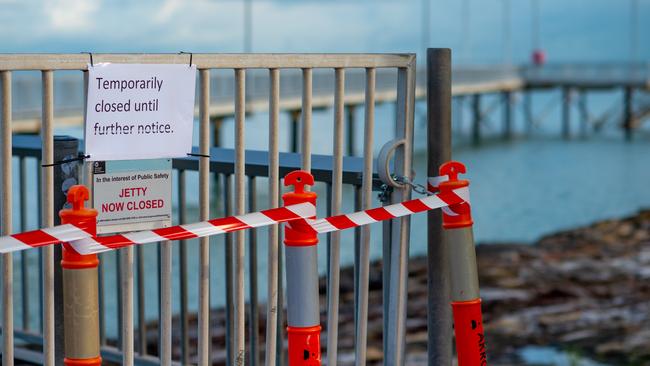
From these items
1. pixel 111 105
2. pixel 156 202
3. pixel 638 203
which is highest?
pixel 111 105

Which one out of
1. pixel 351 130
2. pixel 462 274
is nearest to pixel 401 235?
pixel 462 274

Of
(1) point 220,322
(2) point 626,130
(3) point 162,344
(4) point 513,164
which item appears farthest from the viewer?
Answer: (2) point 626,130

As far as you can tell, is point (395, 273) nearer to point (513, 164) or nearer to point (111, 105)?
point (111, 105)

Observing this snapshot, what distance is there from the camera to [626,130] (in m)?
66.4

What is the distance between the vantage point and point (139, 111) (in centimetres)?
427

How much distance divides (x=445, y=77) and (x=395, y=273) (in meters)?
0.83

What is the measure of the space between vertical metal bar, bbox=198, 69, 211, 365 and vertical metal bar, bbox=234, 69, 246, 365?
0.40ft

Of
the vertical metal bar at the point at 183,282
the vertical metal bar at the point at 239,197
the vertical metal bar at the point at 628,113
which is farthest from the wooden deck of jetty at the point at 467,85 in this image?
the vertical metal bar at the point at 239,197

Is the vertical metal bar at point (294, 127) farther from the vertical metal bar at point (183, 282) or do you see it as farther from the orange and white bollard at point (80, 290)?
the orange and white bollard at point (80, 290)

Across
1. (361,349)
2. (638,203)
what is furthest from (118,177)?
(638,203)

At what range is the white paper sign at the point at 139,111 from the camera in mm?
4133

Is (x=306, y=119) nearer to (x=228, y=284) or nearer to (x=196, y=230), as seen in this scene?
(x=196, y=230)

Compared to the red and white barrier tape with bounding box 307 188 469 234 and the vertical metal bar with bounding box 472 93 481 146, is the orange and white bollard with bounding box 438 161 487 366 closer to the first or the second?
the red and white barrier tape with bounding box 307 188 469 234

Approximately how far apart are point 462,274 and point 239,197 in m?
1.00
